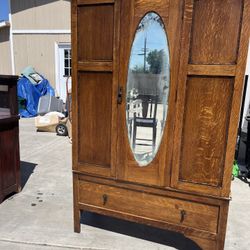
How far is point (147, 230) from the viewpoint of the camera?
8.80ft

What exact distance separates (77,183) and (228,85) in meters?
1.52

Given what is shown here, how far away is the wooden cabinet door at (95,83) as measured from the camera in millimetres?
2029

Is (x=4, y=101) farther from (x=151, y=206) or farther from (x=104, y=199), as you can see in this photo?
(x=151, y=206)

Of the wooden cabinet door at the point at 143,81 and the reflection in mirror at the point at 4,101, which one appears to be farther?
the reflection in mirror at the point at 4,101

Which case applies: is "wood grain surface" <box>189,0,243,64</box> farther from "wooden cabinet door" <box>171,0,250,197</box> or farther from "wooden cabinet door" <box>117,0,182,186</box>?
"wooden cabinet door" <box>117,0,182,186</box>

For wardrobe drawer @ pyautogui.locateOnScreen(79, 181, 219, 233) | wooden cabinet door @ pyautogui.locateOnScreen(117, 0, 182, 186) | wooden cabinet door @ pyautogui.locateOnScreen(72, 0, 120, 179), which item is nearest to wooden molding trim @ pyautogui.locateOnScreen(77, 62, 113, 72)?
wooden cabinet door @ pyautogui.locateOnScreen(72, 0, 120, 179)

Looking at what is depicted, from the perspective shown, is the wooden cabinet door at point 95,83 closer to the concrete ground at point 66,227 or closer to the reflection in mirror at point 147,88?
the reflection in mirror at point 147,88

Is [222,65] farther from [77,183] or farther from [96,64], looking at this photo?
[77,183]

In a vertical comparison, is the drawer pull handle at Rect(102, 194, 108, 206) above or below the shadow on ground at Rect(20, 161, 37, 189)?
above

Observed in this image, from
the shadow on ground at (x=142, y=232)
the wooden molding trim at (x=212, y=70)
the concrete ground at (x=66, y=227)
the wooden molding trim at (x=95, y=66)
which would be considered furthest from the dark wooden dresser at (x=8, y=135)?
the wooden molding trim at (x=212, y=70)

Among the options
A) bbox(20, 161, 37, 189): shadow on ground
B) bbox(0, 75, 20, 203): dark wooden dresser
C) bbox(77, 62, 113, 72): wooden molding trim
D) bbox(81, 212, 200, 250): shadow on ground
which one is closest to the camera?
bbox(77, 62, 113, 72): wooden molding trim

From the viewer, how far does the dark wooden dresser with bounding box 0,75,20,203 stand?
117 inches

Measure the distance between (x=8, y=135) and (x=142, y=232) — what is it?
1819mm

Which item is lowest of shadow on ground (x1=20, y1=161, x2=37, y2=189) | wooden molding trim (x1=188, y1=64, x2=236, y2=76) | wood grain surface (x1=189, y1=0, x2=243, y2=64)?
shadow on ground (x1=20, y1=161, x2=37, y2=189)
